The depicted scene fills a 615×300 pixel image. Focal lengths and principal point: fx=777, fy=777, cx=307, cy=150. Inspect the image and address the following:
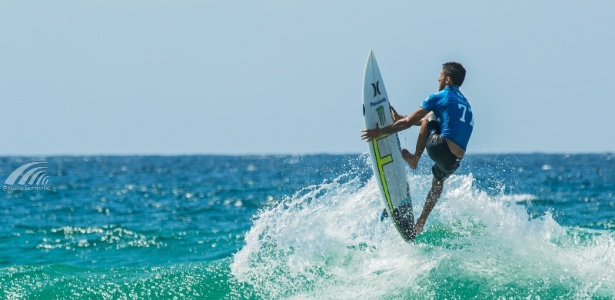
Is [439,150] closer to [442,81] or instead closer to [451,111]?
[451,111]

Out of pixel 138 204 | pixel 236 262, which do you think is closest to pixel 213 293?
pixel 236 262

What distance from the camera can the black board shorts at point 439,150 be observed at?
8.82 meters

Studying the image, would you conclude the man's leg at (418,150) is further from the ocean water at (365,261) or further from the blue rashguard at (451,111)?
the ocean water at (365,261)

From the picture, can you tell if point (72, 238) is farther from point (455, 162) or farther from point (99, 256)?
point (455, 162)

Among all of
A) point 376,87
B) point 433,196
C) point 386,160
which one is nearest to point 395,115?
point 376,87

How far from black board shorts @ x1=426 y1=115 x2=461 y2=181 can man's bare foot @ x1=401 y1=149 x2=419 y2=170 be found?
0.93ft

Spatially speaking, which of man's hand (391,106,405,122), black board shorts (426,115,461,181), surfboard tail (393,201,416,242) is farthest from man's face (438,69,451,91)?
surfboard tail (393,201,416,242)

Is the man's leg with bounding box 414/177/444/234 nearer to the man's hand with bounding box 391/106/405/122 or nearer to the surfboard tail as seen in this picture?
the surfboard tail

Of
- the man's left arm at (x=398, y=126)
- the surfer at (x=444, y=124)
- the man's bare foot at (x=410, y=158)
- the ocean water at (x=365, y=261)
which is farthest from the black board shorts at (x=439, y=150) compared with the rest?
the ocean water at (x=365, y=261)

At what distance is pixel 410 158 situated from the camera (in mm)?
9305

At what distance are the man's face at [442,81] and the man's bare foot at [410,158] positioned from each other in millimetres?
869

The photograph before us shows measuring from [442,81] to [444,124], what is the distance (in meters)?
0.52

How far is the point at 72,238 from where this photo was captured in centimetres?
1656

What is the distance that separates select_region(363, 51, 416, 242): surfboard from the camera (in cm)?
940
